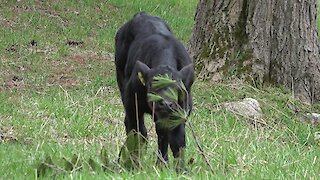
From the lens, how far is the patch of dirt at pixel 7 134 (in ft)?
25.2

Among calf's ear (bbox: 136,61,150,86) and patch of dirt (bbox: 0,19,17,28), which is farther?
patch of dirt (bbox: 0,19,17,28)

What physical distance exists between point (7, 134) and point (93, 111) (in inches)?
56.1

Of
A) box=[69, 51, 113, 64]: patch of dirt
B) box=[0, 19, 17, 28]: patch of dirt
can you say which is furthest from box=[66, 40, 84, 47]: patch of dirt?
box=[0, 19, 17, 28]: patch of dirt

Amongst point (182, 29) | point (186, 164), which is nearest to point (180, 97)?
point (186, 164)

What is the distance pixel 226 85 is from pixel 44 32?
5.48m

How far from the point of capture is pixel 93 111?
905cm

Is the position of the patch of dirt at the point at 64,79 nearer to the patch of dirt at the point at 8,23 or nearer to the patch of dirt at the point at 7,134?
the patch of dirt at the point at 8,23

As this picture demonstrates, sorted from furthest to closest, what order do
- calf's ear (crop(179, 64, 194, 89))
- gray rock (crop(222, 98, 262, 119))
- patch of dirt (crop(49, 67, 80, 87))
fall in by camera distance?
patch of dirt (crop(49, 67, 80, 87)) → gray rock (crop(222, 98, 262, 119)) → calf's ear (crop(179, 64, 194, 89))

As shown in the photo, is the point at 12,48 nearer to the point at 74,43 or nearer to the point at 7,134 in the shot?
the point at 74,43

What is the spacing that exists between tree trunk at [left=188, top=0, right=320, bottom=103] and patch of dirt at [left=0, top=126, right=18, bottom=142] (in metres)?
4.14

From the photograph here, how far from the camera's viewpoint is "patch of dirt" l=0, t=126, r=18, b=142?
7.67 m

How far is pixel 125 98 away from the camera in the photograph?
22.2 feet

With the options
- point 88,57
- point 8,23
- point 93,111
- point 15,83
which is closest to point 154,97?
point 93,111

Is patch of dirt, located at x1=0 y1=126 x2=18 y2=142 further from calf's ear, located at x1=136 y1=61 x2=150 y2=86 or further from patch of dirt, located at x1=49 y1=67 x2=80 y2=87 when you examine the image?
patch of dirt, located at x1=49 y1=67 x2=80 y2=87
